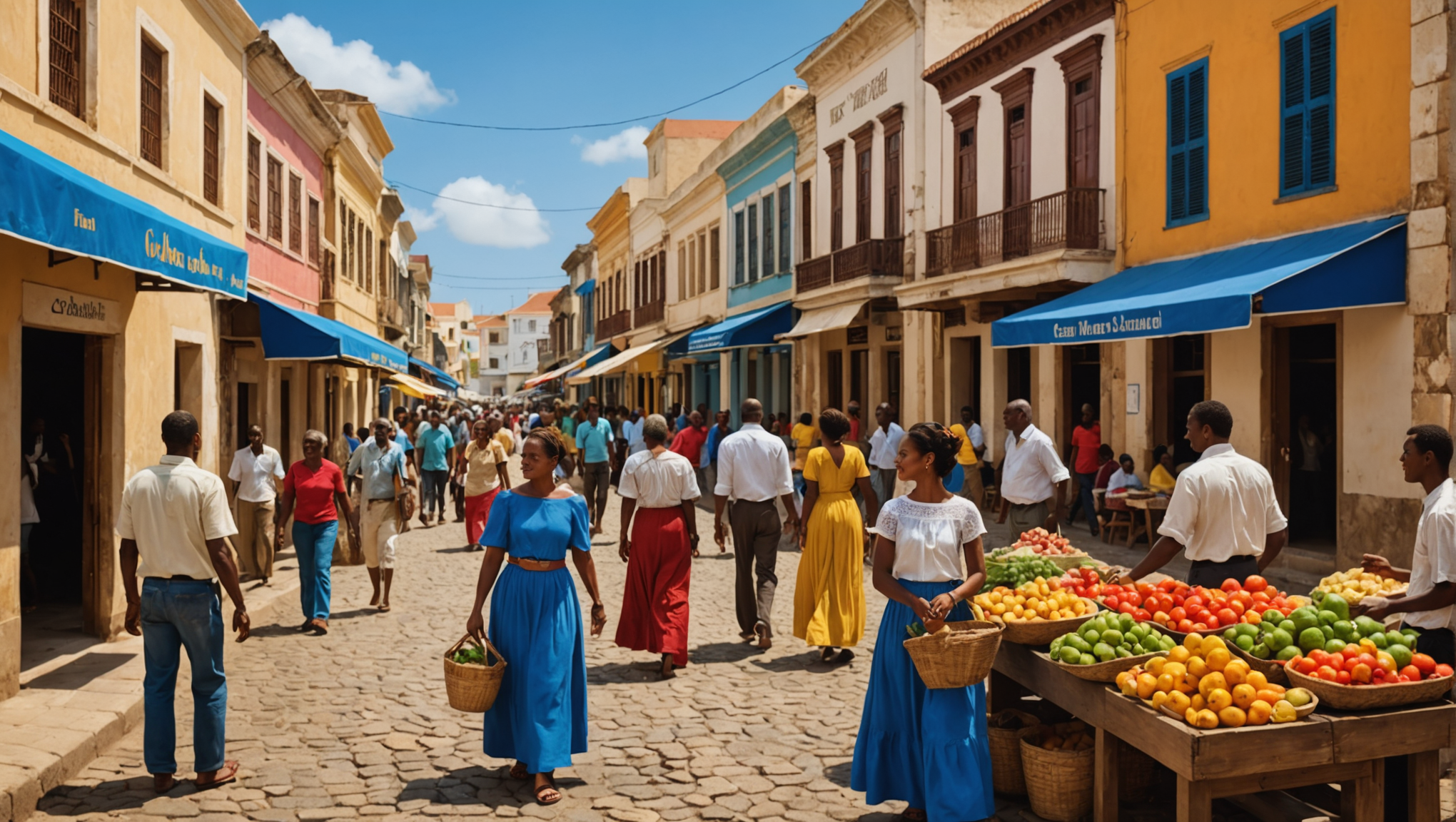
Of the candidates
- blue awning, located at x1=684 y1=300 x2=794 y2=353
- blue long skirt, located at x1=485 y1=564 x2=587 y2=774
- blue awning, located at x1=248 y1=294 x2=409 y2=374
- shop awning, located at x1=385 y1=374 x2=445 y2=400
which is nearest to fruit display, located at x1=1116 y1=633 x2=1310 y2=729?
blue long skirt, located at x1=485 y1=564 x2=587 y2=774

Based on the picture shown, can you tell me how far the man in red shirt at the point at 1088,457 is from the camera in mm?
15859

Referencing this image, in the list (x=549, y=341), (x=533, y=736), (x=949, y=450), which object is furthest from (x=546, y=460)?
(x=549, y=341)

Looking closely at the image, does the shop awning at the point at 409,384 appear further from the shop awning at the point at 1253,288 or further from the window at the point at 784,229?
the shop awning at the point at 1253,288

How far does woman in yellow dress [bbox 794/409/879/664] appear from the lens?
8180 mm

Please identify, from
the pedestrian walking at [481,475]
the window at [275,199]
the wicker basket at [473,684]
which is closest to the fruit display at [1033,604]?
the wicker basket at [473,684]

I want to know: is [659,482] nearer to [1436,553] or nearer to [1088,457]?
[1436,553]

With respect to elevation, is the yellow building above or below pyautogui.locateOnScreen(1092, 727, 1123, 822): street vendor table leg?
above

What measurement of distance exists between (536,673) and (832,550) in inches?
125

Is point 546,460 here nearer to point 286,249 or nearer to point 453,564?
point 453,564

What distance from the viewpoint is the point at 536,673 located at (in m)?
5.52

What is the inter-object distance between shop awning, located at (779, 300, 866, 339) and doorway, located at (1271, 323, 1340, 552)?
9034 millimetres

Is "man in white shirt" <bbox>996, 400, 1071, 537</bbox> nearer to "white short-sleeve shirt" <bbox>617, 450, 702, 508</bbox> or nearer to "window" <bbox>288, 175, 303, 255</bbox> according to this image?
"white short-sleeve shirt" <bbox>617, 450, 702, 508</bbox>

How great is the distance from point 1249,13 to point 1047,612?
10531 millimetres

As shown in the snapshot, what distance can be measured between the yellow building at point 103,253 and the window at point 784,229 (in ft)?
52.8
